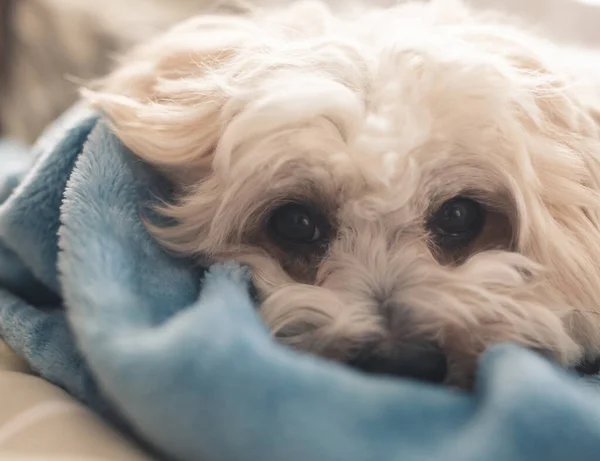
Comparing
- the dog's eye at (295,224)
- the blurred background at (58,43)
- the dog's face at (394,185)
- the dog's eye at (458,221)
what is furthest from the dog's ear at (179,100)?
the blurred background at (58,43)

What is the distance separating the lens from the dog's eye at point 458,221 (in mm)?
941

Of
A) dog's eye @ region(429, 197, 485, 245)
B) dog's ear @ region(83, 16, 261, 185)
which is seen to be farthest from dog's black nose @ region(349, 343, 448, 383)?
dog's ear @ region(83, 16, 261, 185)

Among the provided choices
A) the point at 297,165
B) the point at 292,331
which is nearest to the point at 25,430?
the point at 292,331

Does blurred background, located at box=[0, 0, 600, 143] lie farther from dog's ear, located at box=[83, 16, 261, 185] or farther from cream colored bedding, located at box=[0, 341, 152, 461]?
cream colored bedding, located at box=[0, 341, 152, 461]

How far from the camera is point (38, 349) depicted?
903mm

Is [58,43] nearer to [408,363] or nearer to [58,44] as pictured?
[58,44]

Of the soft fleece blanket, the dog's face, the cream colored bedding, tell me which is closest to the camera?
the soft fleece blanket

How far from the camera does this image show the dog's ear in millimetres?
967

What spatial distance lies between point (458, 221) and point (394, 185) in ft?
0.38

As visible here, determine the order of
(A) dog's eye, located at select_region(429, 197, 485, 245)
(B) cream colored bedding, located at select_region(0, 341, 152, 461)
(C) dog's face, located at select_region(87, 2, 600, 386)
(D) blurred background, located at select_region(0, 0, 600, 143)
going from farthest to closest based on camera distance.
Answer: (D) blurred background, located at select_region(0, 0, 600, 143) → (A) dog's eye, located at select_region(429, 197, 485, 245) → (C) dog's face, located at select_region(87, 2, 600, 386) → (B) cream colored bedding, located at select_region(0, 341, 152, 461)

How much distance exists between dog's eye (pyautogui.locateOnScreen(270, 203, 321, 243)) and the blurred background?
90cm

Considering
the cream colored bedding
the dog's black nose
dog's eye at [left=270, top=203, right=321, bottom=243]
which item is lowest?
the cream colored bedding

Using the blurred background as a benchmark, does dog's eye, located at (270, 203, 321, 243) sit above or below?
below

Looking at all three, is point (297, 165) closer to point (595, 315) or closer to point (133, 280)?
point (133, 280)
